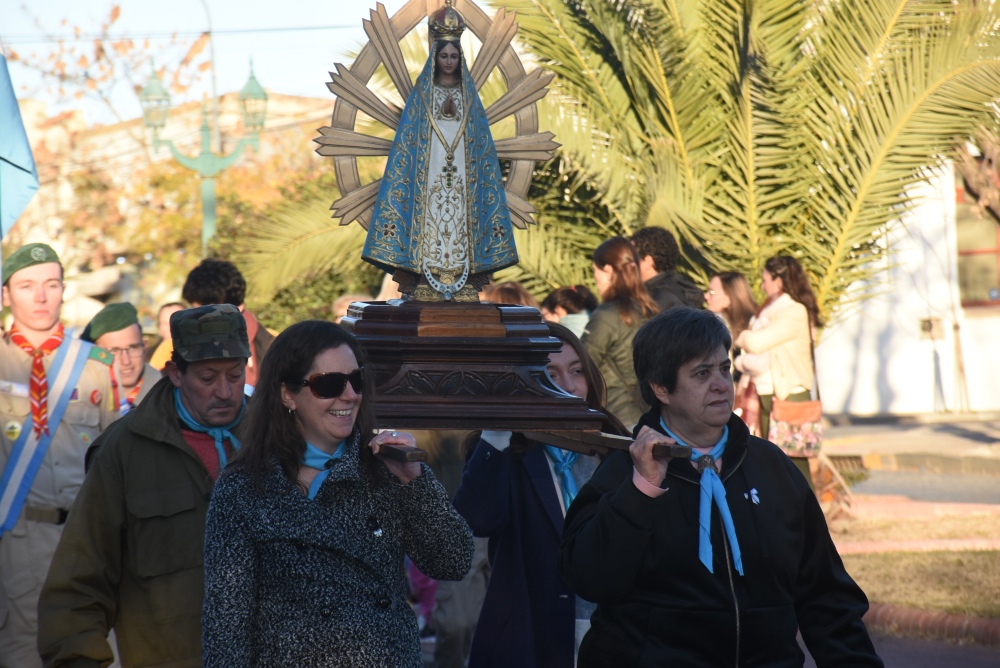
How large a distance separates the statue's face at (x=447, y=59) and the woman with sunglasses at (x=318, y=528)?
5.96 ft

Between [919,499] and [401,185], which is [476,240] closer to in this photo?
[401,185]

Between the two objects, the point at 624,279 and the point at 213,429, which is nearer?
the point at 213,429

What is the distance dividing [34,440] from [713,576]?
10.9 feet

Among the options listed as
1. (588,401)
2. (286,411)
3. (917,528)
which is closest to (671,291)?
(588,401)

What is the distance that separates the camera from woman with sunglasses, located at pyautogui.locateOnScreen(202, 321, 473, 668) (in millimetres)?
3203

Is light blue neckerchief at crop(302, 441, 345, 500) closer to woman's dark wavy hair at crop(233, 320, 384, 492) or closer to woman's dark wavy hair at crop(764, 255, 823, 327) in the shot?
woman's dark wavy hair at crop(233, 320, 384, 492)

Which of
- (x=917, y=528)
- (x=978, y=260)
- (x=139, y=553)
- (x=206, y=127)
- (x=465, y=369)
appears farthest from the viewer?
(x=978, y=260)

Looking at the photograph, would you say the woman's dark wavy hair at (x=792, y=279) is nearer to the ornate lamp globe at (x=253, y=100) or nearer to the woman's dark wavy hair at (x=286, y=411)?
the woman's dark wavy hair at (x=286, y=411)

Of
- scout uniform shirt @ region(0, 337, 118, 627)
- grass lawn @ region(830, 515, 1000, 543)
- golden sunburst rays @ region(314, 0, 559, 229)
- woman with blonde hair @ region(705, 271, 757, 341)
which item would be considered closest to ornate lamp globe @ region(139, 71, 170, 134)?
woman with blonde hair @ region(705, 271, 757, 341)

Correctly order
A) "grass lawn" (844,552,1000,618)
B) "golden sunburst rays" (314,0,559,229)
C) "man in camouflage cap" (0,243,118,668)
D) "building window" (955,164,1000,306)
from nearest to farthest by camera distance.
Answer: "golden sunburst rays" (314,0,559,229) < "man in camouflage cap" (0,243,118,668) < "grass lawn" (844,552,1000,618) < "building window" (955,164,1000,306)

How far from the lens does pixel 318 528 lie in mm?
3248

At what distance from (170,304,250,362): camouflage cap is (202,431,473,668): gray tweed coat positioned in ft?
2.51

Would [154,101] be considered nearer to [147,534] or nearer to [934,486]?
[934,486]

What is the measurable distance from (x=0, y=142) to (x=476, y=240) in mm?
2367
